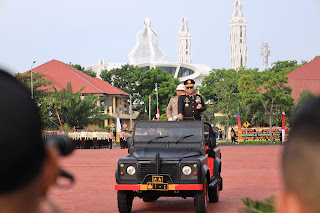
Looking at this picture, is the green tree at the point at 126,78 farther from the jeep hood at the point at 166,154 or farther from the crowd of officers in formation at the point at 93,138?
the jeep hood at the point at 166,154

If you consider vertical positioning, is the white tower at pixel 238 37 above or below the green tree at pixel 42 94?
above

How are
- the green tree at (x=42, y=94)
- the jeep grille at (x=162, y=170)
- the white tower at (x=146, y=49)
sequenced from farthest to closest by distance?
the white tower at (x=146, y=49), the green tree at (x=42, y=94), the jeep grille at (x=162, y=170)

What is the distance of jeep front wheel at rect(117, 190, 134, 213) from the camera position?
37.7 ft

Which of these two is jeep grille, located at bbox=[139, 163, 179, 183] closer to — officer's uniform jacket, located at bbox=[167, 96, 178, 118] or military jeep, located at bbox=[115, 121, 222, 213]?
military jeep, located at bbox=[115, 121, 222, 213]

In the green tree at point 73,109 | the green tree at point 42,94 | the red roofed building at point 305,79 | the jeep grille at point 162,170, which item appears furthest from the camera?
the red roofed building at point 305,79

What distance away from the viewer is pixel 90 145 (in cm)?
5719

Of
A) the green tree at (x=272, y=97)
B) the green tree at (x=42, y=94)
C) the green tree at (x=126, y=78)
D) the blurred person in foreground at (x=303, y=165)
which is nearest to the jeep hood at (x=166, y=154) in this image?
the blurred person in foreground at (x=303, y=165)

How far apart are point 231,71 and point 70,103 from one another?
3891 centimetres

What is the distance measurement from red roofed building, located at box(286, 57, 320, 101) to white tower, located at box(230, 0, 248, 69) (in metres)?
101

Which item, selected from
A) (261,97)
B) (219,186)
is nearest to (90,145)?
(261,97)

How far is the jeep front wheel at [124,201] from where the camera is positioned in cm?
1149

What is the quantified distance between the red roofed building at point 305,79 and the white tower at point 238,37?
330 feet

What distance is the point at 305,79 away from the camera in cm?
8325

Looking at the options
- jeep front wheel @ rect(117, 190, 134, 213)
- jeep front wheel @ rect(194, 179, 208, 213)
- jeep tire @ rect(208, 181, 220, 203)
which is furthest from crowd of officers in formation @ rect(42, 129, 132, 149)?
jeep front wheel @ rect(194, 179, 208, 213)
